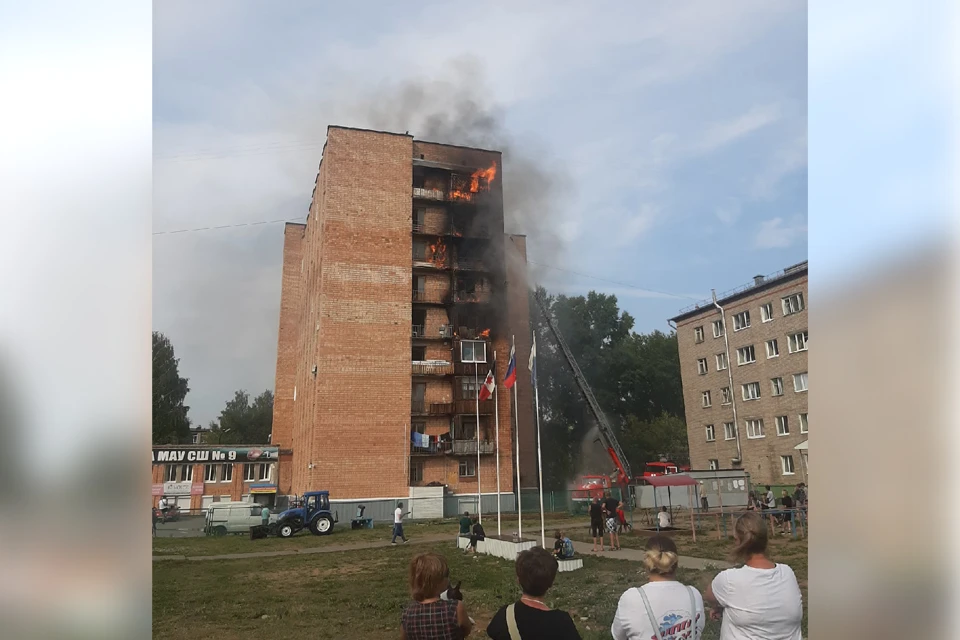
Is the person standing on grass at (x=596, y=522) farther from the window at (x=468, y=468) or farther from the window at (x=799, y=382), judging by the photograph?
the window at (x=468, y=468)

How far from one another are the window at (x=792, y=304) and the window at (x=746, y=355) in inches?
40.6

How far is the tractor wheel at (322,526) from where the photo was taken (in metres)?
13.8

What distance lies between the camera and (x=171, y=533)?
11.9 m

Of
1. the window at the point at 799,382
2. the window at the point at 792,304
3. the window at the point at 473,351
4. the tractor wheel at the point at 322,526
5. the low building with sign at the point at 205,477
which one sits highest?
the window at the point at 473,351

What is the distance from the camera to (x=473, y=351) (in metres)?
20.9

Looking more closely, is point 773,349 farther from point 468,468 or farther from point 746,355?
point 468,468

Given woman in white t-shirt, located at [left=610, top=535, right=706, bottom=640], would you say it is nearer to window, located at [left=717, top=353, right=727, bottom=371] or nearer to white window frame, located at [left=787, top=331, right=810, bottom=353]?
white window frame, located at [left=787, top=331, right=810, bottom=353]

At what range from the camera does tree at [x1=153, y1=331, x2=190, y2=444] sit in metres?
11.3

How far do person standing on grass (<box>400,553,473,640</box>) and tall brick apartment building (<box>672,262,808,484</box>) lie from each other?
808 cm

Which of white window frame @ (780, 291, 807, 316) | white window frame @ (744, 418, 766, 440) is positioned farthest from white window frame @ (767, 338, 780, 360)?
white window frame @ (744, 418, 766, 440)

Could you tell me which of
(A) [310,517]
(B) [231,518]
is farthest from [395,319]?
(B) [231,518]

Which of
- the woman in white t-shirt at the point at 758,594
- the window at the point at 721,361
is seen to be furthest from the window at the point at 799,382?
the woman in white t-shirt at the point at 758,594
